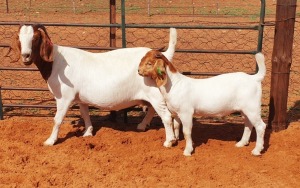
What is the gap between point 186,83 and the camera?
18.2 feet

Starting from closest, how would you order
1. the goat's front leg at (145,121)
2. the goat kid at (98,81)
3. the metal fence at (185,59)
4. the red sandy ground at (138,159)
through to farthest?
the red sandy ground at (138,159)
the goat kid at (98,81)
the metal fence at (185,59)
the goat's front leg at (145,121)

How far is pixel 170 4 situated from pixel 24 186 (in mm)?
26573

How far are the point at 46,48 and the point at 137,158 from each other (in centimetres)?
196

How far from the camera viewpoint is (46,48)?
5.55 m

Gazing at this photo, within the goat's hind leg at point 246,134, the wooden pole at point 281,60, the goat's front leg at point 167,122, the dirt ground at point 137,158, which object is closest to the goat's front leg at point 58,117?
the dirt ground at point 137,158

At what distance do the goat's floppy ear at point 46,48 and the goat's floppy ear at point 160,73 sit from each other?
1495 millimetres

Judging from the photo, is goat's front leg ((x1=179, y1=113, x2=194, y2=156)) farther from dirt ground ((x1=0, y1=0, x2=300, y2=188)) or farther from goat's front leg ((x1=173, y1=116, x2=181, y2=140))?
goat's front leg ((x1=173, y1=116, x2=181, y2=140))

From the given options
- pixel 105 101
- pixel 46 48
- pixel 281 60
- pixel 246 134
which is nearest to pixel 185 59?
pixel 281 60

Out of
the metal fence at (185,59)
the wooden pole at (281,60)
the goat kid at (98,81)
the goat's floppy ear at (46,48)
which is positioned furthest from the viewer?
the metal fence at (185,59)

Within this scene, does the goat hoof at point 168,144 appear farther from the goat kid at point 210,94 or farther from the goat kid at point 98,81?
the goat kid at point 210,94

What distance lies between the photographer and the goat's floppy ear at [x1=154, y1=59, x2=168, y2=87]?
5316 mm

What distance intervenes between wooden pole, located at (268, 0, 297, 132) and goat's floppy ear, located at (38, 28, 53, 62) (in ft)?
11.2

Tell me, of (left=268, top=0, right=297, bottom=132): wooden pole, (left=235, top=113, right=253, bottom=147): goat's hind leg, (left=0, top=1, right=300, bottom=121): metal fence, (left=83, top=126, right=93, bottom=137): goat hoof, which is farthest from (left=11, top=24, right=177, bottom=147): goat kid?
(left=268, top=0, right=297, bottom=132): wooden pole

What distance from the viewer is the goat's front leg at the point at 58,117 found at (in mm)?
5945
